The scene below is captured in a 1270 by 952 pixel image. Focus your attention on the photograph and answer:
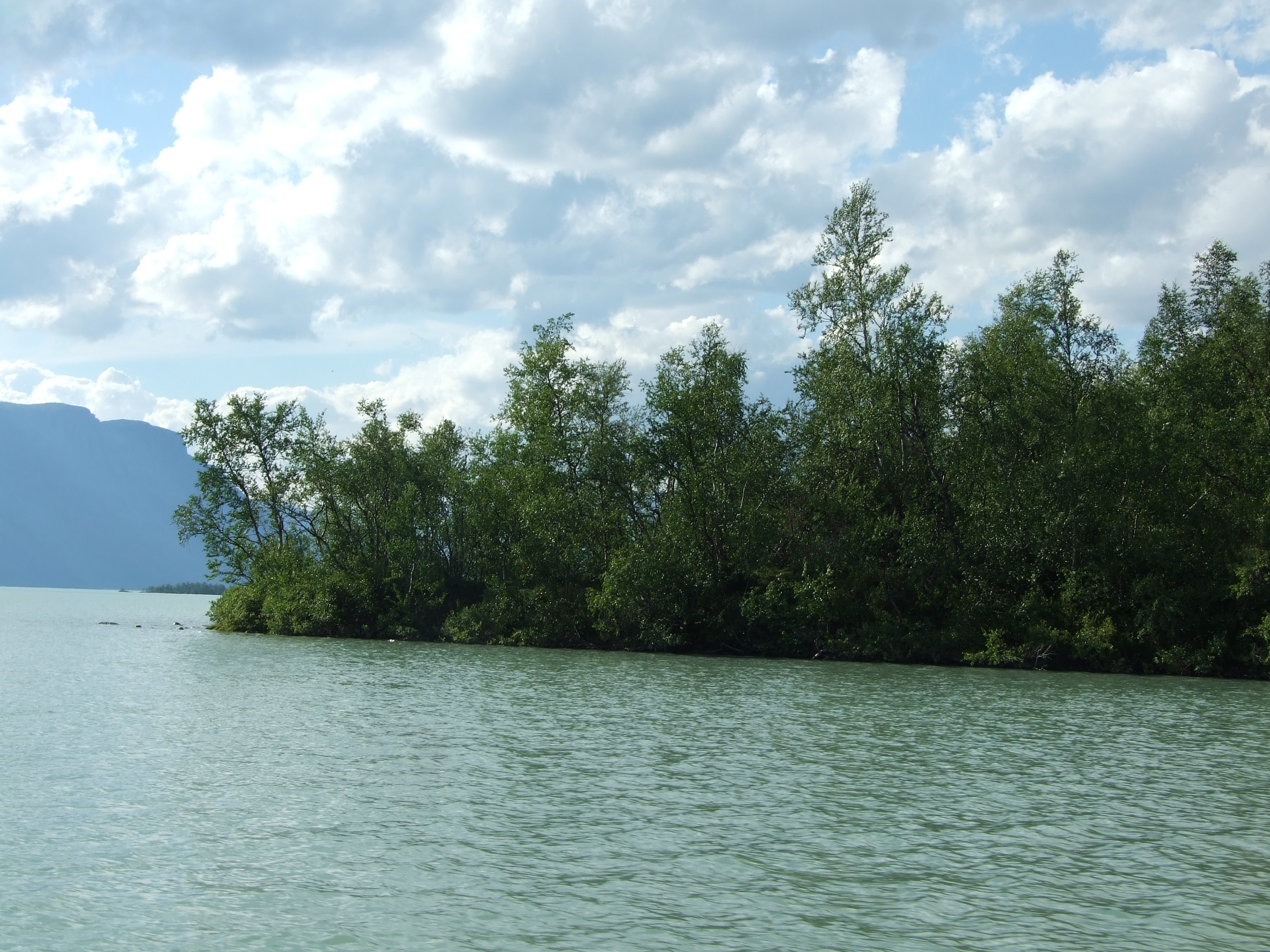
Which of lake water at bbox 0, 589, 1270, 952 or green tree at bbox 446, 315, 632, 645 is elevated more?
green tree at bbox 446, 315, 632, 645

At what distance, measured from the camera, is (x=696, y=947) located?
12.1 metres

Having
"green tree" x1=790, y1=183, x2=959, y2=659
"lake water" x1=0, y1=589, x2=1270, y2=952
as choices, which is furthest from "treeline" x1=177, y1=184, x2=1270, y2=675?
"lake water" x1=0, y1=589, x2=1270, y2=952

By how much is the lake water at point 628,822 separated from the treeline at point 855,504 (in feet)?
46.2

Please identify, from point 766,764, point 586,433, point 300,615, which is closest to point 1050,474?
point 586,433

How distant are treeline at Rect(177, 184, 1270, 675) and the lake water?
14.1m

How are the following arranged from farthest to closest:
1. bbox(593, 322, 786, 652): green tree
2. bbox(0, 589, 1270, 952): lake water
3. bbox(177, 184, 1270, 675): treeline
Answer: bbox(593, 322, 786, 652): green tree, bbox(177, 184, 1270, 675): treeline, bbox(0, 589, 1270, 952): lake water

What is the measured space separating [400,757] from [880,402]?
38038mm

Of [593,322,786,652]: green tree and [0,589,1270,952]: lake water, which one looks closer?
[0,589,1270,952]: lake water

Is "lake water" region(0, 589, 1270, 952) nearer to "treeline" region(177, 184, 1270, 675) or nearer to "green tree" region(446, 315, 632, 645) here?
"treeline" region(177, 184, 1270, 675)

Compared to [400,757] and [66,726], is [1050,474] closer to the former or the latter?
[400,757]

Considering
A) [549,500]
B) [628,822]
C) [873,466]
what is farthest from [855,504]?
[628,822]

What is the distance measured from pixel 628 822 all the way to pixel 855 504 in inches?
1612

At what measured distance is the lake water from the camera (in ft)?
42.9

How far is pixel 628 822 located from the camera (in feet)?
60.7
